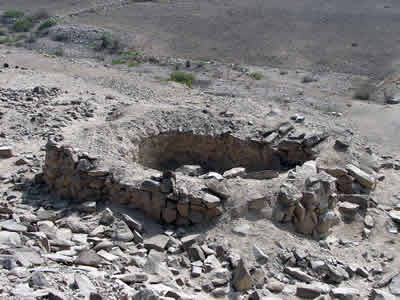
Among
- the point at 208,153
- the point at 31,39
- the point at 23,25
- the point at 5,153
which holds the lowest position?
the point at 208,153

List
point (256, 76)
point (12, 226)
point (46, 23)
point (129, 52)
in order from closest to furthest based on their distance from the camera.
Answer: point (12, 226) < point (256, 76) < point (129, 52) < point (46, 23)

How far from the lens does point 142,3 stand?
3891 centimetres

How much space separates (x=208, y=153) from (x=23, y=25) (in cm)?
2514

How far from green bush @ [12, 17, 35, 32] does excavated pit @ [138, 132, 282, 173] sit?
79.0ft

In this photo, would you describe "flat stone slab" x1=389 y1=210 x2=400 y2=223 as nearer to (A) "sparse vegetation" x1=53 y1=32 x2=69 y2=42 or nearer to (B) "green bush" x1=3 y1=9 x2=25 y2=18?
(A) "sparse vegetation" x1=53 y1=32 x2=69 y2=42

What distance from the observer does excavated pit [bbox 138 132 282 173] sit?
39.0 feet

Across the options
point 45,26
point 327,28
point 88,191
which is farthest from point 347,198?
point 45,26

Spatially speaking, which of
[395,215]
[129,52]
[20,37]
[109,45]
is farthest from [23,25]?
[395,215]

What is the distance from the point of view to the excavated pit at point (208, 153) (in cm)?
1190

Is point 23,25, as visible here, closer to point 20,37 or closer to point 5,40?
point 20,37

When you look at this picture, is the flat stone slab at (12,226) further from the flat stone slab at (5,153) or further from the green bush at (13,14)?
the green bush at (13,14)

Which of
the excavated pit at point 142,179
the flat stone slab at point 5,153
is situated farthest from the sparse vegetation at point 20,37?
the excavated pit at point 142,179

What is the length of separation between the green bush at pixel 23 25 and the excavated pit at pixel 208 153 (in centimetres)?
2409

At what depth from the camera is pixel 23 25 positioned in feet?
109
